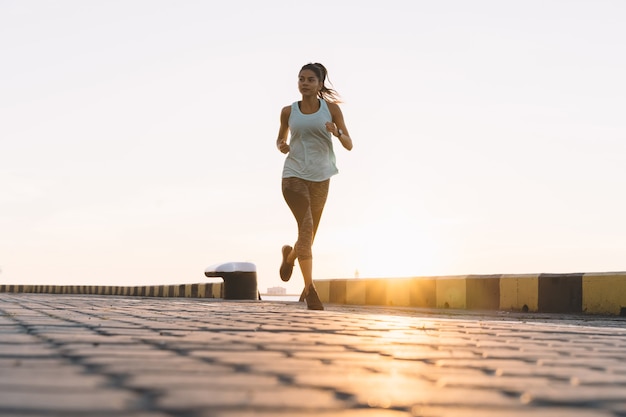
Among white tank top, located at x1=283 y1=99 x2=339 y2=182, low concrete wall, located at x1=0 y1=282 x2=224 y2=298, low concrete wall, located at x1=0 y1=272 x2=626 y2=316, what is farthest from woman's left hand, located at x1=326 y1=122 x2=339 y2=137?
low concrete wall, located at x1=0 y1=282 x2=224 y2=298

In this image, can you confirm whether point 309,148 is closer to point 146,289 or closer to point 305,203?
point 305,203

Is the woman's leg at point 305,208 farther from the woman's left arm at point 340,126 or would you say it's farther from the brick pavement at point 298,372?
the brick pavement at point 298,372

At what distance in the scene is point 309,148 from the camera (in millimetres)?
8281

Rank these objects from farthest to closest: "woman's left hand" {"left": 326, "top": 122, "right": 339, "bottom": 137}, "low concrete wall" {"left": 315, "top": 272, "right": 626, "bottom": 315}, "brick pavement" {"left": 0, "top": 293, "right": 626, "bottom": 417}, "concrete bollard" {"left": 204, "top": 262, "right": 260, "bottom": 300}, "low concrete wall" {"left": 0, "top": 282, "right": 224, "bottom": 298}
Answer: "low concrete wall" {"left": 0, "top": 282, "right": 224, "bottom": 298} < "concrete bollard" {"left": 204, "top": 262, "right": 260, "bottom": 300} < "low concrete wall" {"left": 315, "top": 272, "right": 626, "bottom": 315} < "woman's left hand" {"left": 326, "top": 122, "right": 339, "bottom": 137} < "brick pavement" {"left": 0, "top": 293, "right": 626, "bottom": 417}

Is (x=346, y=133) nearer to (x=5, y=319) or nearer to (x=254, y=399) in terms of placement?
(x=5, y=319)

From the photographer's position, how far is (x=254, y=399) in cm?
200

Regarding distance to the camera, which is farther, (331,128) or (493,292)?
(493,292)

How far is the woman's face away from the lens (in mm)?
8367

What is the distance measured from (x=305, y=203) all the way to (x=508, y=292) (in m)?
3.97

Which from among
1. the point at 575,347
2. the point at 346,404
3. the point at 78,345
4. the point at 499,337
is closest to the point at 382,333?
the point at 499,337

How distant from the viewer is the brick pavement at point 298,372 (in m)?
→ 1.94

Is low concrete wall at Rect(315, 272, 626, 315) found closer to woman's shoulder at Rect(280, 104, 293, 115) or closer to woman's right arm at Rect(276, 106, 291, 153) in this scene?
woman's right arm at Rect(276, 106, 291, 153)

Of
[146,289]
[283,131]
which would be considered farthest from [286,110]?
[146,289]

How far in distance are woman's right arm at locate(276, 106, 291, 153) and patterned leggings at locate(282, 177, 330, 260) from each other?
12.9 inches
